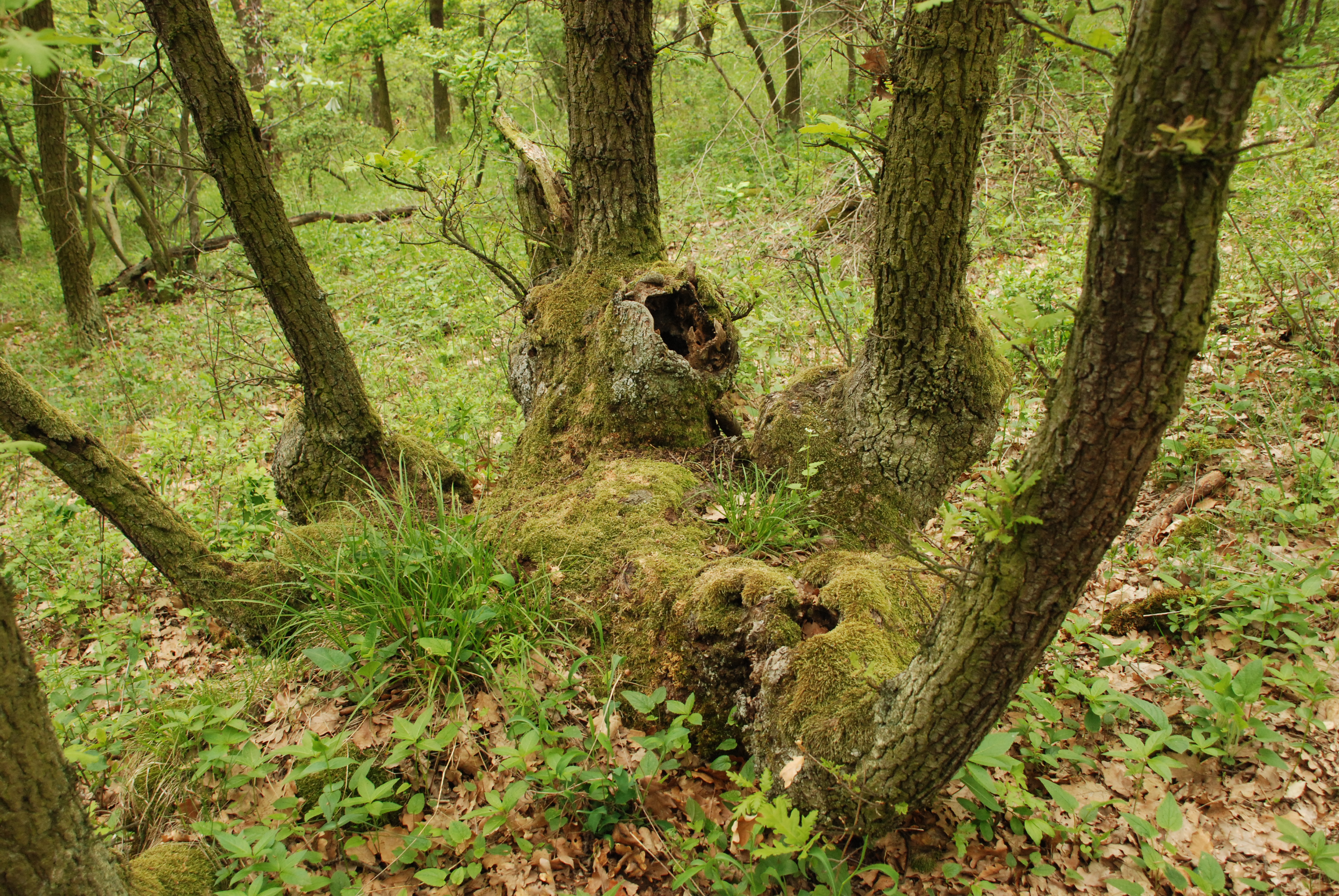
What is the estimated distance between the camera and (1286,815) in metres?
2.25

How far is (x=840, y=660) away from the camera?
7.41ft

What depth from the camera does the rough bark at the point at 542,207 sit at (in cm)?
488

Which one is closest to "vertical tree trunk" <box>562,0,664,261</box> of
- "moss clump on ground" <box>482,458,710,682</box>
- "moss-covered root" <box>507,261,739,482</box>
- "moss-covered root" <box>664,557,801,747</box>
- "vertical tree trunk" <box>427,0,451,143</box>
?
"moss-covered root" <box>507,261,739,482</box>

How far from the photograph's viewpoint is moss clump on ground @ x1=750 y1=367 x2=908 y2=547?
3.28m

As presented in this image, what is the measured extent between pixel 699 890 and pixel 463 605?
1405 mm

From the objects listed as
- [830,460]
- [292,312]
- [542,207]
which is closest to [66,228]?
[542,207]

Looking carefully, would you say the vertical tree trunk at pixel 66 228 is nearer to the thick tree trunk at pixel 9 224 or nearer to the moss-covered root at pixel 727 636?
the thick tree trunk at pixel 9 224

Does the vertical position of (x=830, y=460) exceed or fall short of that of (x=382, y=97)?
it falls short

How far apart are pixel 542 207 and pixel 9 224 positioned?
47.8 feet

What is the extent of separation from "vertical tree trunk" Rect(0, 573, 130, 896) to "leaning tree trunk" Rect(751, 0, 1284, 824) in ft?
6.50

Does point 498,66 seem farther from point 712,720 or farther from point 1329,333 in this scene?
point 1329,333

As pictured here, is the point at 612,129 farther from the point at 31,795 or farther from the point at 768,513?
the point at 31,795

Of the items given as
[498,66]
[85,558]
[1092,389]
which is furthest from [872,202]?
[85,558]

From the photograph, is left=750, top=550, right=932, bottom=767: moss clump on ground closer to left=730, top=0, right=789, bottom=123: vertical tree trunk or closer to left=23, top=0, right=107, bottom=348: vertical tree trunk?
left=730, top=0, right=789, bottom=123: vertical tree trunk
